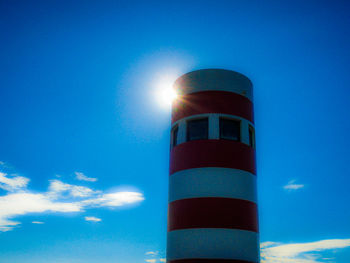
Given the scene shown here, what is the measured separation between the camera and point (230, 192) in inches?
496

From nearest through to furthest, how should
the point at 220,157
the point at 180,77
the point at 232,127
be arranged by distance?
1. the point at 220,157
2. the point at 232,127
3. the point at 180,77

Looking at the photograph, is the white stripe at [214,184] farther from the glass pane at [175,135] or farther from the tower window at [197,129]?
the glass pane at [175,135]

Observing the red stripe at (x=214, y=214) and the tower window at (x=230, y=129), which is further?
the tower window at (x=230, y=129)

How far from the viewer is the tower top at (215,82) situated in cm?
1402

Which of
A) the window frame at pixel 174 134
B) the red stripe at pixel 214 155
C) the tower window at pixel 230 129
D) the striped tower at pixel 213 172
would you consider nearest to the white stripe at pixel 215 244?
the striped tower at pixel 213 172

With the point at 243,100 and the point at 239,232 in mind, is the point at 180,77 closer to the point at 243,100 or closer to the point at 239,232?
the point at 243,100

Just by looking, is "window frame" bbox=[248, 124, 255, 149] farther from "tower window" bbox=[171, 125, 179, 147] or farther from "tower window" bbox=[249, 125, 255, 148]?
"tower window" bbox=[171, 125, 179, 147]

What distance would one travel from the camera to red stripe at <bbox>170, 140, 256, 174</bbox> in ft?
42.4

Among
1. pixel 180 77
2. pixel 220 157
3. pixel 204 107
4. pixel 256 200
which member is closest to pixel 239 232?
pixel 256 200

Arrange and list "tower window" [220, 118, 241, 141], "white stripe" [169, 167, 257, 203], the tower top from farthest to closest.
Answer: the tower top < "tower window" [220, 118, 241, 141] < "white stripe" [169, 167, 257, 203]

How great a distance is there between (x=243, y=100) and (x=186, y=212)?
5.54 meters

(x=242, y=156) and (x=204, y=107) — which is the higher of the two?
(x=204, y=107)

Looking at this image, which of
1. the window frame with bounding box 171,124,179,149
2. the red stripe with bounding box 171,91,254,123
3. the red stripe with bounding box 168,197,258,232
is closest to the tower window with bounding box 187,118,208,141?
the red stripe with bounding box 171,91,254,123

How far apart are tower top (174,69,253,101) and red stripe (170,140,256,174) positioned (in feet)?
8.10
